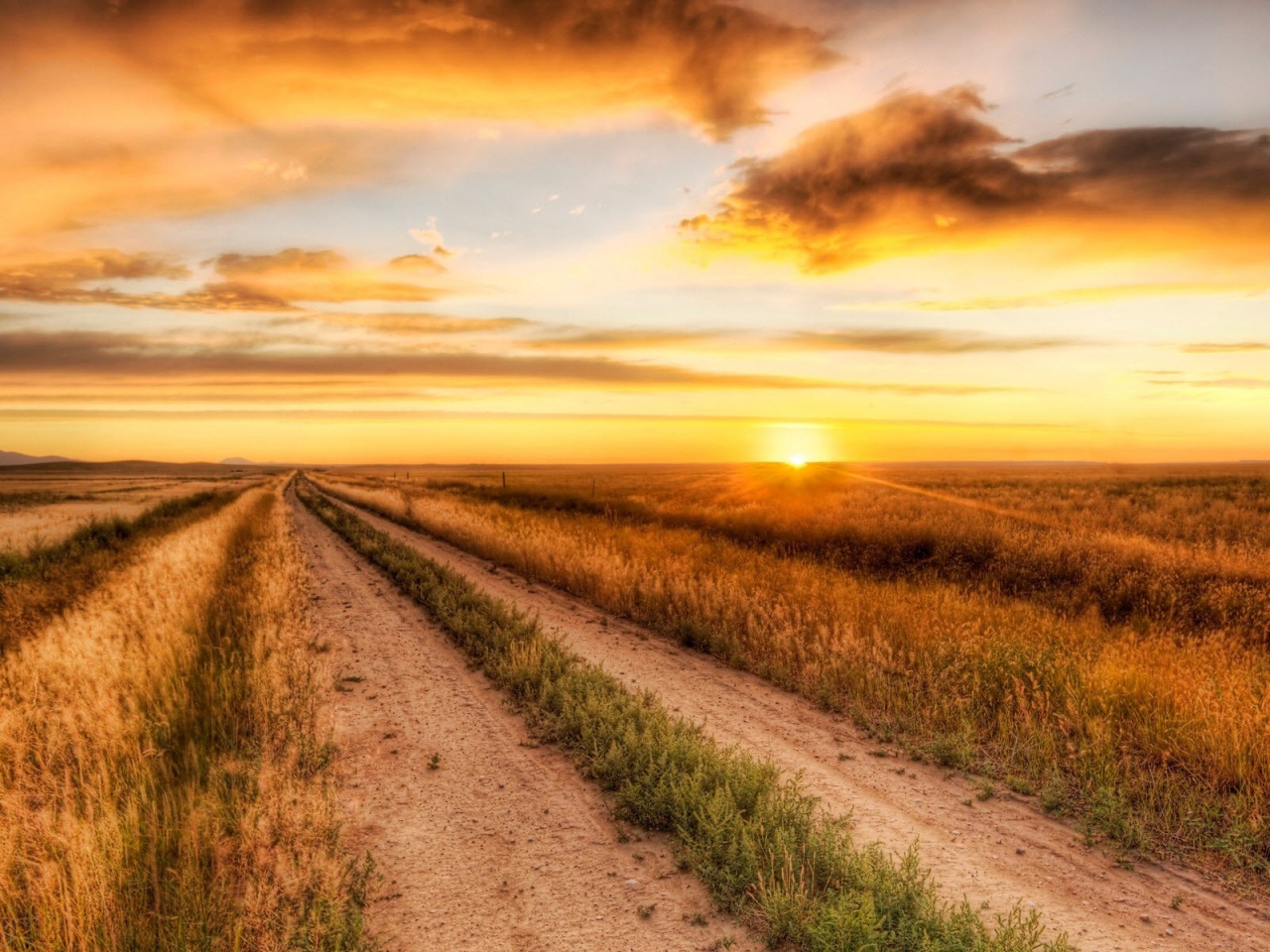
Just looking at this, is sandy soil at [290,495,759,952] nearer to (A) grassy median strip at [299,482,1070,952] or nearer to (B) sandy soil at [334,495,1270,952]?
(A) grassy median strip at [299,482,1070,952]

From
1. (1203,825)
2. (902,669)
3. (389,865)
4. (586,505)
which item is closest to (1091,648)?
(902,669)

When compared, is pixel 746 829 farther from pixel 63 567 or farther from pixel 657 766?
pixel 63 567

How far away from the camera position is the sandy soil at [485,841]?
4.13 metres

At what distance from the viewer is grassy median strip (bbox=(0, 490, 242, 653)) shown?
12789mm

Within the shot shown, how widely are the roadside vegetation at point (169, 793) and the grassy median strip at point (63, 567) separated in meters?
3.01

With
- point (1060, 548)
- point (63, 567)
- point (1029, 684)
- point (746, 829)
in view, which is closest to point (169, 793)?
point (746, 829)

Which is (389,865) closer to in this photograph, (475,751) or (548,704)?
(475,751)

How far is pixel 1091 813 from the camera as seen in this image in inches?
215

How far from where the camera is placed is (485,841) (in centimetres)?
514

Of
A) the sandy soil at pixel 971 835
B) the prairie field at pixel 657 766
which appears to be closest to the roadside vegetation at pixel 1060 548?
the prairie field at pixel 657 766

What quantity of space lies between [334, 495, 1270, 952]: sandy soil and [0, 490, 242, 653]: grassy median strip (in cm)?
1226

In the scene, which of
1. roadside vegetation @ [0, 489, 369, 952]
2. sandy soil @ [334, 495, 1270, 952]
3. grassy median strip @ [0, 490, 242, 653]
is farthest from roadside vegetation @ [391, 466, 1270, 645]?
grassy median strip @ [0, 490, 242, 653]

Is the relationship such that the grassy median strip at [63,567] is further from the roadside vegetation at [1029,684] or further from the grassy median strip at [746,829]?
the roadside vegetation at [1029,684]

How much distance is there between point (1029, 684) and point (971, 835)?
3.10 meters
